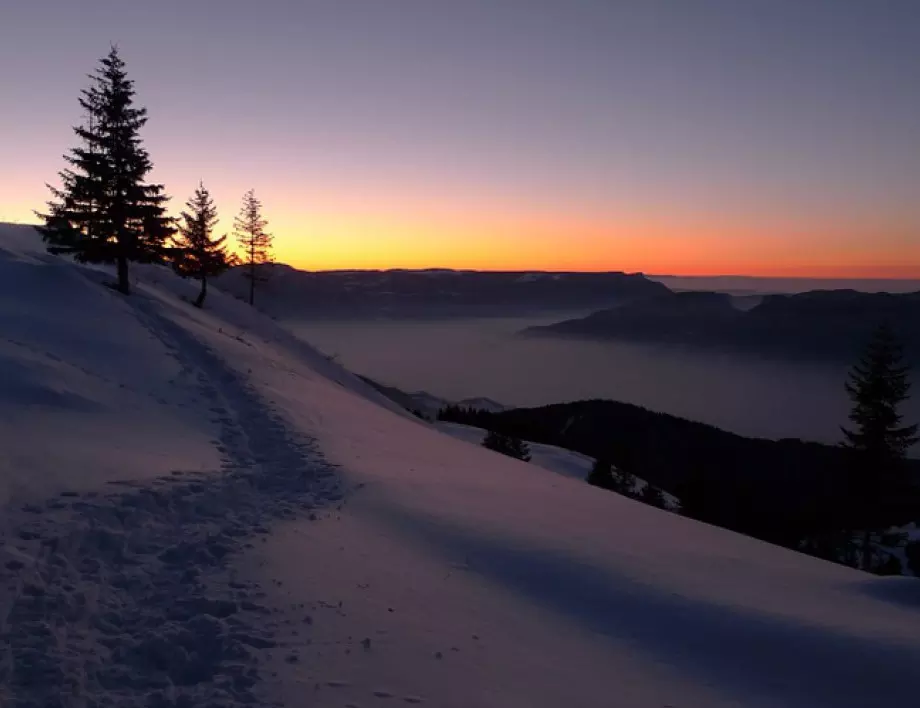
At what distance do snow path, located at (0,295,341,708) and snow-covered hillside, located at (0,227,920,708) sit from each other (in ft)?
0.10

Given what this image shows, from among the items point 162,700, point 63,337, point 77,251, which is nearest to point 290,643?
point 162,700

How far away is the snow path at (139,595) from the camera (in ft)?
16.9

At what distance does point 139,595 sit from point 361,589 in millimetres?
2472

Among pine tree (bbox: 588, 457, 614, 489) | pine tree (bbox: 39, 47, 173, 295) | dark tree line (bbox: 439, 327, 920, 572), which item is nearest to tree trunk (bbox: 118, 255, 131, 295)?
pine tree (bbox: 39, 47, 173, 295)

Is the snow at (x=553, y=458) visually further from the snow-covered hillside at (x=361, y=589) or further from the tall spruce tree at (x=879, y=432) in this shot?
the snow-covered hillside at (x=361, y=589)

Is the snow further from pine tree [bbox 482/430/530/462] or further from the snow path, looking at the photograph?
the snow path

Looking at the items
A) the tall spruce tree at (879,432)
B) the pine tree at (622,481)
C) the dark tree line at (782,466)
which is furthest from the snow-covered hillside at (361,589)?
the tall spruce tree at (879,432)

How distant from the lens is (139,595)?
666 cm

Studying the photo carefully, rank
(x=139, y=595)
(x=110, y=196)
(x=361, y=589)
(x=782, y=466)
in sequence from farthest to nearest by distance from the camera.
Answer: (x=782, y=466) → (x=110, y=196) → (x=361, y=589) → (x=139, y=595)

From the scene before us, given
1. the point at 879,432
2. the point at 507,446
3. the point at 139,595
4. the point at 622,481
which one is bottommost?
the point at 622,481

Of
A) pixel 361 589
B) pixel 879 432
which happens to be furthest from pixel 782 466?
pixel 361 589

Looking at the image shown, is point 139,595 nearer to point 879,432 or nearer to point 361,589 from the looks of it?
point 361,589

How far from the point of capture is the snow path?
203 inches

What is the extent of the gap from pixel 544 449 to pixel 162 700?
37.5 m
